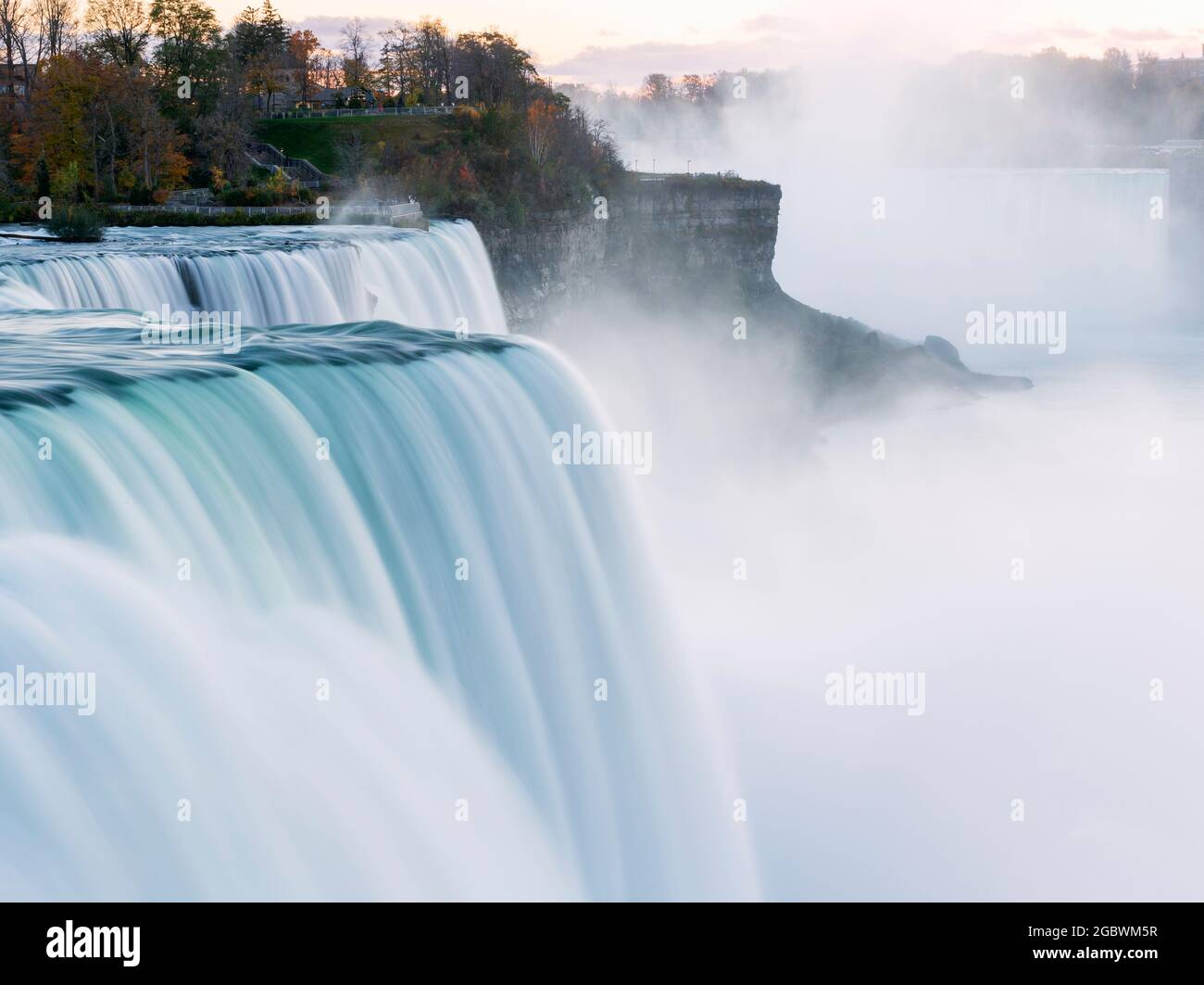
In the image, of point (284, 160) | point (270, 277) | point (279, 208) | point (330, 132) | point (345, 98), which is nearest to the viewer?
point (270, 277)

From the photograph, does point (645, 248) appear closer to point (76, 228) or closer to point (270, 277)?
point (76, 228)

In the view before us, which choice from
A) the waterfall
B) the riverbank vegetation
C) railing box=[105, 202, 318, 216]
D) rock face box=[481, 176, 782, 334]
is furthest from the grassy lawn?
the waterfall

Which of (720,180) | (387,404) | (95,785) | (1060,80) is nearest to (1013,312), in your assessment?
(720,180)

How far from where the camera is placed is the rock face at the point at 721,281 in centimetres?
5047

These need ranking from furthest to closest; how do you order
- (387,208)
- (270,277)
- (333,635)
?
(387,208)
(270,277)
(333,635)

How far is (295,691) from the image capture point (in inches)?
382

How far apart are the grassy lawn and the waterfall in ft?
87.7

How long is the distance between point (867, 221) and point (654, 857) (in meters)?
84.4

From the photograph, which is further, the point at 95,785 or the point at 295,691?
the point at 295,691

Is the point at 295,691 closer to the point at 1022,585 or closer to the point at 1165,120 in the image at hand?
the point at 1022,585

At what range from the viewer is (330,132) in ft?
202

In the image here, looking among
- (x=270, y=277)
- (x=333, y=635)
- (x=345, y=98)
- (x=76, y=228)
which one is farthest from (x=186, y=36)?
(x=333, y=635)

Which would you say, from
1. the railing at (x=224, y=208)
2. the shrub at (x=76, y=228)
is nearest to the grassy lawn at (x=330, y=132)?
the railing at (x=224, y=208)

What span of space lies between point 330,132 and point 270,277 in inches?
1576
